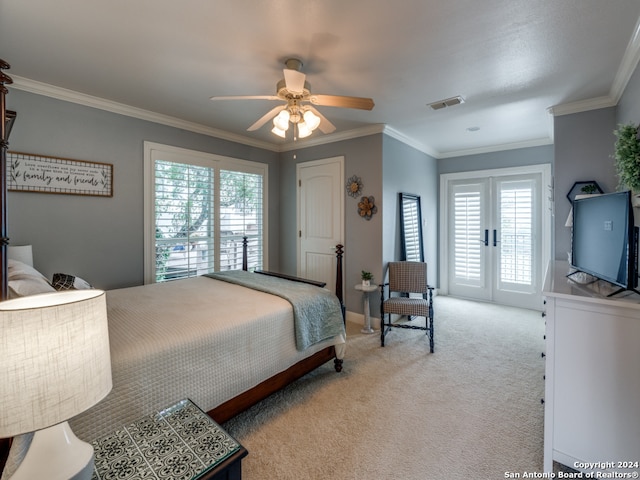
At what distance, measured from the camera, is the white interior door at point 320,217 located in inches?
168

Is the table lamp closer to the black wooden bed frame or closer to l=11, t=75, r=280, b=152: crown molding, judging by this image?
the black wooden bed frame

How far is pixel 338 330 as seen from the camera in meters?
2.63

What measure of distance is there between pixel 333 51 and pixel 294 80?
44 centimetres

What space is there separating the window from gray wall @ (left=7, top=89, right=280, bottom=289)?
136mm

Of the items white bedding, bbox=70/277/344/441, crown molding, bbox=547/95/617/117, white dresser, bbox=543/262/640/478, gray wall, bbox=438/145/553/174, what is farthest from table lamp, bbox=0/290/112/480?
gray wall, bbox=438/145/553/174

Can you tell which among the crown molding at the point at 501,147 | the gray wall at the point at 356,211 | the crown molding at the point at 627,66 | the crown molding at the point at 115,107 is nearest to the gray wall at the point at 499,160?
the crown molding at the point at 501,147

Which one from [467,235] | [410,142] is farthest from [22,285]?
[467,235]

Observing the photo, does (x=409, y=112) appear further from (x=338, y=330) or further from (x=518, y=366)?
(x=518, y=366)

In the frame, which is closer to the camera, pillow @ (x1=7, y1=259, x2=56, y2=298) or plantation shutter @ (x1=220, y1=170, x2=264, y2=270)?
pillow @ (x1=7, y1=259, x2=56, y2=298)

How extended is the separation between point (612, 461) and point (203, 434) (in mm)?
1983

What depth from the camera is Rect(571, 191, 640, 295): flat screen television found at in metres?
1.44

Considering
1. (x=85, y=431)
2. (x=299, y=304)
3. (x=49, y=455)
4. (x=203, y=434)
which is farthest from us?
(x=299, y=304)

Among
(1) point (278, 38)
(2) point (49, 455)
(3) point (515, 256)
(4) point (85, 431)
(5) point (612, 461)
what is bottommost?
(5) point (612, 461)

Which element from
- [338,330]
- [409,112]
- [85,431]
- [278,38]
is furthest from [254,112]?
[85,431]
